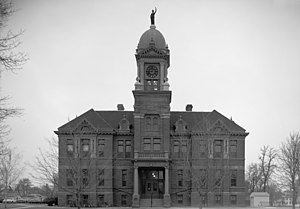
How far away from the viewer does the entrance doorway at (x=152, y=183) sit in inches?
2163

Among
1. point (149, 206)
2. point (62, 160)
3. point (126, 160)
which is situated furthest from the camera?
point (126, 160)

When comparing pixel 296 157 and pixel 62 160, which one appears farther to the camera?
pixel 62 160

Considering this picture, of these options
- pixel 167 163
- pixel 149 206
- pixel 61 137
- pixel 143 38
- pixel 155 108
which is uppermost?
pixel 143 38

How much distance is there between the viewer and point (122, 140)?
56250 mm

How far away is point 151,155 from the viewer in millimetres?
53281

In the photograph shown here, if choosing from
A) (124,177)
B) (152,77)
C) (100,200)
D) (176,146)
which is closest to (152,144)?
(176,146)

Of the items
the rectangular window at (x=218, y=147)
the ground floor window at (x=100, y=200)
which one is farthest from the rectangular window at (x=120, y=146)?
the rectangular window at (x=218, y=147)

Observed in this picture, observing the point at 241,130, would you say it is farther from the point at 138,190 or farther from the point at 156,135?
the point at 138,190

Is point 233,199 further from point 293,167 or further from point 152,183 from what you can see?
point 293,167

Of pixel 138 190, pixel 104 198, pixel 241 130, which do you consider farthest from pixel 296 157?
pixel 104 198

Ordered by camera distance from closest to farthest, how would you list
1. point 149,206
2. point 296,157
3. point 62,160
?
point 296,157 < point 62,160 < point 149,206

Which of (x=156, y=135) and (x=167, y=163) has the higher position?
(x=156, y=135)

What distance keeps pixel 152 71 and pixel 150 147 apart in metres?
10.6

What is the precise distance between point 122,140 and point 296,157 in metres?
27.2
